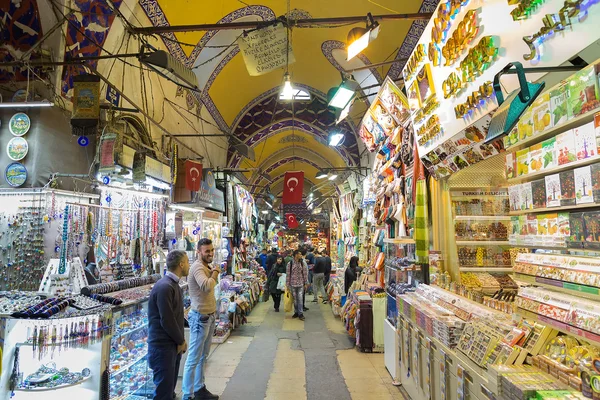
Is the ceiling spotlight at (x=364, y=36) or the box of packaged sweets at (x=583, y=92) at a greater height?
the ceiling spotlight at (x=364, y=36)

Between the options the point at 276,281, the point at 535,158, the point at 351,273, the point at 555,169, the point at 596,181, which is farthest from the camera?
the point at 276,281

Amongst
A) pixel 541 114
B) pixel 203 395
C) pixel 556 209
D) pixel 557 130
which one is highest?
pixel 541 114

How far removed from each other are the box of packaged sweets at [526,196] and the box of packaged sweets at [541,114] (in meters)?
0.35

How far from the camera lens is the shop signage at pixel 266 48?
12.9ft

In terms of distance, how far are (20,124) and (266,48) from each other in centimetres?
260

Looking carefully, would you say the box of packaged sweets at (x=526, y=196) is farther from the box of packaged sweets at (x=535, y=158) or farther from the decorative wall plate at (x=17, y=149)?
the decorative wall plate at (x=17, y=149)

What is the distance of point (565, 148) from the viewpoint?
6.17ft

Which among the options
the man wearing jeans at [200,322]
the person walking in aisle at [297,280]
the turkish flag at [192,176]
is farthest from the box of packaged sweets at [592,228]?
the person walking in aisle at [297,280]

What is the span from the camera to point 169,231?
19.3ft

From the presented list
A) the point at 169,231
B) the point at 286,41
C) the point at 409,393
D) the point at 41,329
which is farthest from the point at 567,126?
the point at 169,231

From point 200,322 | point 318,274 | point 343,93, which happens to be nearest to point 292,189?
point 318,274

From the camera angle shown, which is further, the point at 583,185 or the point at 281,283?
the point at 281,283

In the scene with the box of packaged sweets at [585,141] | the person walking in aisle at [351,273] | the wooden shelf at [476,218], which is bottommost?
the person walking in aisle at [351,273]

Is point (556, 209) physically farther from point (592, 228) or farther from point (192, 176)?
point (192, 176)
